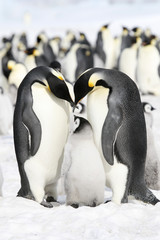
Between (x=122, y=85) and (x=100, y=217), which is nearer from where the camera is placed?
(x=100, y=217)

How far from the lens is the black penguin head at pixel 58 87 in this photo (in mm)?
3652

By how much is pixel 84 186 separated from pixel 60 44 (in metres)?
22.3

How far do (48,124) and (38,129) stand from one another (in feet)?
0.29

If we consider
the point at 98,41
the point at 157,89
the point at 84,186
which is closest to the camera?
the point at 84,186

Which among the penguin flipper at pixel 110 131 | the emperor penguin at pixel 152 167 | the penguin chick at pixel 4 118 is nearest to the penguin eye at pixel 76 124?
the penguin flipper at pixel 110 131

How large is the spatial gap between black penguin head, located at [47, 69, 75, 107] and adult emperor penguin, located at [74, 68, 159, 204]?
178 millimetres

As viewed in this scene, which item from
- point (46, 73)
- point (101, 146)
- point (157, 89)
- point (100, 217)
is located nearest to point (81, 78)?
point (46, 73)

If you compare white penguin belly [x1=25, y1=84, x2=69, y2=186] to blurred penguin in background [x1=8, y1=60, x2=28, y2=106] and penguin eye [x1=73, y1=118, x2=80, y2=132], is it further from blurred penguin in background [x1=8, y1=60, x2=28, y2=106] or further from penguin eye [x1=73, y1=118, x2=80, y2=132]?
blurred penguin in background [x1=8, y1=60, x2=28, y2=106]

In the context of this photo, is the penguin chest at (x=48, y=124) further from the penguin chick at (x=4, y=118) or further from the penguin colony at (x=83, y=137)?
the penguin chick at (x=4, y=118)

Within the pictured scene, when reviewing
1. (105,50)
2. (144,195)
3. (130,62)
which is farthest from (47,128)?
(105,50)

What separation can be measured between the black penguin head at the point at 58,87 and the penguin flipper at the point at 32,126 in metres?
0.25

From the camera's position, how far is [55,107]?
12.6 feet

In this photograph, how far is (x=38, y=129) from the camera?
379 centimetres

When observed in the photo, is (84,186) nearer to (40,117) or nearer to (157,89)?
(40,117)
